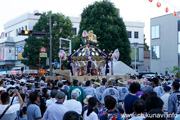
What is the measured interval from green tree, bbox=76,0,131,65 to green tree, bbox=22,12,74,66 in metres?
4.47

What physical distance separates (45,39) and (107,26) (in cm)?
985

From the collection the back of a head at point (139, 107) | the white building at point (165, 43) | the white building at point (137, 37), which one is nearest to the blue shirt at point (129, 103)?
the back of a head at point (139, 107)

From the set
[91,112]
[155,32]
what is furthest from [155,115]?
[155,32]

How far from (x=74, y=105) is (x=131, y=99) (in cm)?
141

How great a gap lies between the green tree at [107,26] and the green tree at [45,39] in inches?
176

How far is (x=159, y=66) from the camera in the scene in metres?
42.7

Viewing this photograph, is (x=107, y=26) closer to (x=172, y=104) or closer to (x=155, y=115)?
(x=172, y=104)

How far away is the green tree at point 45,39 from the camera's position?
43.2 metres

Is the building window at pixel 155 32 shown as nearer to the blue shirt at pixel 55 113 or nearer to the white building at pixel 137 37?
the white building at pixel 137 37

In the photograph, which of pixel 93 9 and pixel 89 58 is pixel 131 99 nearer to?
pixel 89 58

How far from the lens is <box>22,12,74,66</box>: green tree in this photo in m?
43.2

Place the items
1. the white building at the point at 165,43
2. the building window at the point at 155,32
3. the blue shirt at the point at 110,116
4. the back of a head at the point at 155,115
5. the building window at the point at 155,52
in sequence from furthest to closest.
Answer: the building window at the point at 155,52 → the building window at the point at 155,32 → the white building at the point at 165,43 → the blue shirt at the point at 110,116 → the back of a head at the point at 155,115

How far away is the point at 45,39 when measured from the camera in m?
43.4

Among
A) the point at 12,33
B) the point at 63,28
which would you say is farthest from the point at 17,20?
the point at 63,28
